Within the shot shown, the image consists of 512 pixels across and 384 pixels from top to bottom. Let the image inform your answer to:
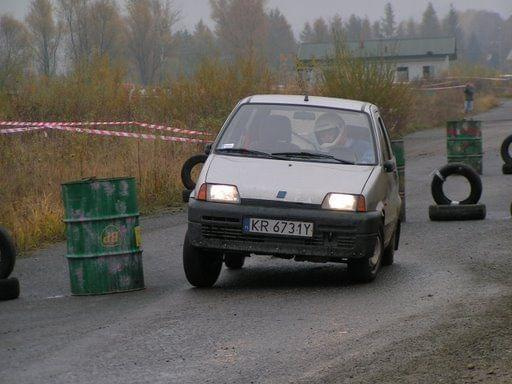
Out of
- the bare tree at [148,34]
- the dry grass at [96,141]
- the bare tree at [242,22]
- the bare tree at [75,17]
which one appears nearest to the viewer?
the dry grass at [96,141]

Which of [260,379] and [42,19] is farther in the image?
[42,19]

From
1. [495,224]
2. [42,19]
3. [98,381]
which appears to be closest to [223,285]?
[98,381]

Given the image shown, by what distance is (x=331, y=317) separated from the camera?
8.77m

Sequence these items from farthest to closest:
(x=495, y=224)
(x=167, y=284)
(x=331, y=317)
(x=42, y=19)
A: (x=42, y=19) → (x=495, y=224) → (x=167, y=284) → (x=331, y=317)

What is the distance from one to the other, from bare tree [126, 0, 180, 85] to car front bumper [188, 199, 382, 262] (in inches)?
4340

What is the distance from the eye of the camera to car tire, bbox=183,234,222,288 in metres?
10.4

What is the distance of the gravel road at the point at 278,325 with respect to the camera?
6.92 metres

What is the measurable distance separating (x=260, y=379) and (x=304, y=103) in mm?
5246

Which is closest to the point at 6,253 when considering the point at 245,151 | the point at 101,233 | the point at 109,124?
the point at 101,233

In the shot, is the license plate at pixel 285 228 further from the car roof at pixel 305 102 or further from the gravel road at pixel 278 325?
the car roof at pixel 305 102

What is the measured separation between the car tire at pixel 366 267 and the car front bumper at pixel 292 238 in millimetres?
301

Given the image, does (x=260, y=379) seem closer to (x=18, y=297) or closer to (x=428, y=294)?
(x=428, y=294)

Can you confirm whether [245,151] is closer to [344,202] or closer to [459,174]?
[344,202]

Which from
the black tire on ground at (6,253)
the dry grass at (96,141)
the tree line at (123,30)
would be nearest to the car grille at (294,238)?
the black tire on ground at (6,253)
